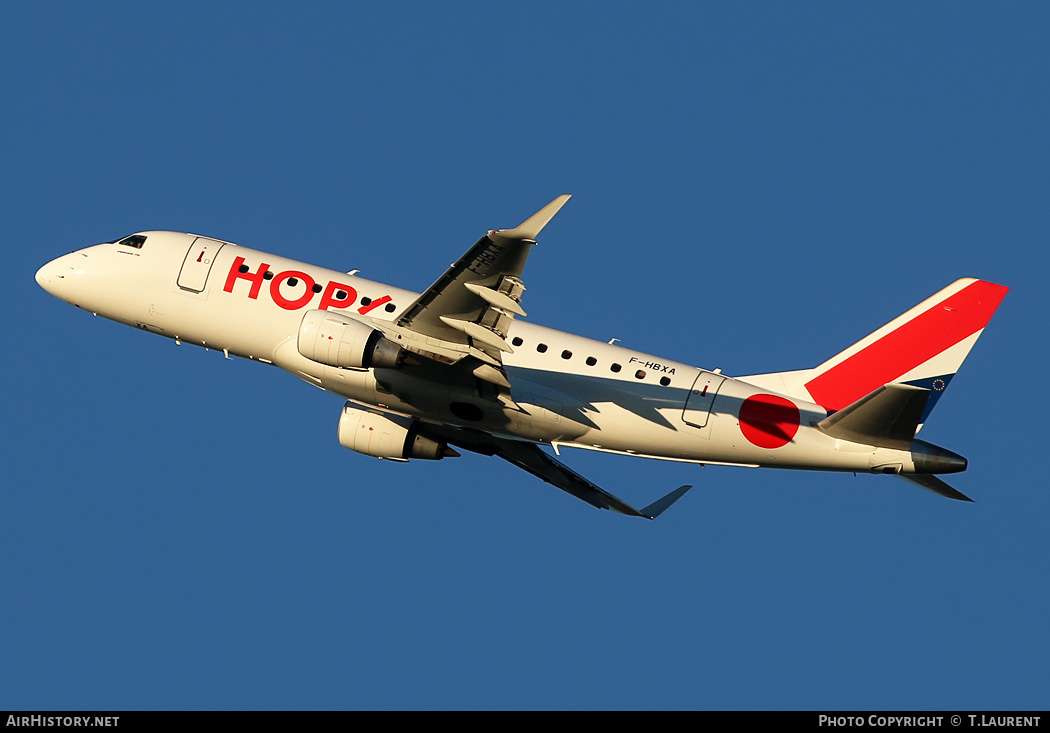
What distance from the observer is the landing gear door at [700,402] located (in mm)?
31922

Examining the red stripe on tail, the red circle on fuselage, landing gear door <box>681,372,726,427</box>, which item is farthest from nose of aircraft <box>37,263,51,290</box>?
the red stripe on tail

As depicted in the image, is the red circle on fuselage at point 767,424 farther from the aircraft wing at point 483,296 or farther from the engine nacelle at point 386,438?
the engine nacelle at point 386,438

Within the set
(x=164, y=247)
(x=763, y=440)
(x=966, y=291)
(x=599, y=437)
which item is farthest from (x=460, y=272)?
(x=966, y=291)

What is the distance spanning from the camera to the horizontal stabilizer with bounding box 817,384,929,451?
2892 centimetres

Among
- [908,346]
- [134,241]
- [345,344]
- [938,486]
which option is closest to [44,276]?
[134,241]

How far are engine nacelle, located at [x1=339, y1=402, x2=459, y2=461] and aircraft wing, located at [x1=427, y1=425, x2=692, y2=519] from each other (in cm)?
97

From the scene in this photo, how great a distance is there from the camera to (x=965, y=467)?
98.8 feet

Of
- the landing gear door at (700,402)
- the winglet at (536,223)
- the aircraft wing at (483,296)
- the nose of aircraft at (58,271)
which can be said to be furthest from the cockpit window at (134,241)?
the landing gear door at (700,402)

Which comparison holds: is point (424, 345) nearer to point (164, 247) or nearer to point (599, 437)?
point (599, 437)

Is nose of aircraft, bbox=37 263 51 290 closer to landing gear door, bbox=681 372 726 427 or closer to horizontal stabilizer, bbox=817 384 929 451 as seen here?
landing gear door, bbox=681 372 726 427

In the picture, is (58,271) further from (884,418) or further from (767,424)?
(884,418)

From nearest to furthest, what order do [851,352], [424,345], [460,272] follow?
[460,272]
[424,345]
[851,352]

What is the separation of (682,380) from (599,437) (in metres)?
2.66

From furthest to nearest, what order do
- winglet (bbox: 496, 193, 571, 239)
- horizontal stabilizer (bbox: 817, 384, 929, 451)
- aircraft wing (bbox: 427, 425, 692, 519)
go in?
aircraft wing (bbox: 427, 425, 692, 519)
horizontal stabilizer (bbox: 817, 384, 929, 451)
winglet (bbox: 496, 193, 571, 239)
